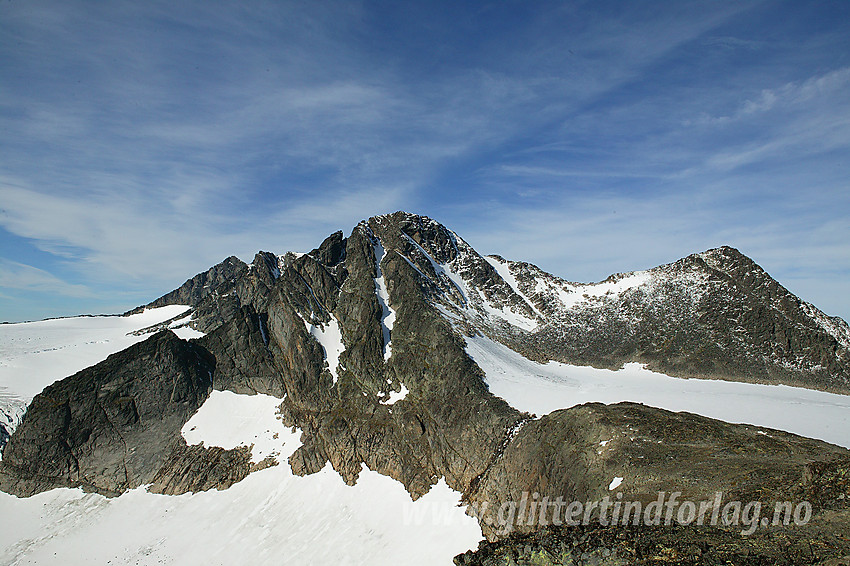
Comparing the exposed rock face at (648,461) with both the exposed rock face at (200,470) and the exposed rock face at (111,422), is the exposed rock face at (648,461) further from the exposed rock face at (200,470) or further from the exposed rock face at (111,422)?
the exposed rock face at (111,422)

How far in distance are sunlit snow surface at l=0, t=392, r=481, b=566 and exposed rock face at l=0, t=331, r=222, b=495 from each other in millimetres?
2146

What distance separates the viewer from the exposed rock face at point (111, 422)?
45.1 meters

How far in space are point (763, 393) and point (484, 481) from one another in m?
31.4

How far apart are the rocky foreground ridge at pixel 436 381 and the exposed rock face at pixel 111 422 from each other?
6.7 inches

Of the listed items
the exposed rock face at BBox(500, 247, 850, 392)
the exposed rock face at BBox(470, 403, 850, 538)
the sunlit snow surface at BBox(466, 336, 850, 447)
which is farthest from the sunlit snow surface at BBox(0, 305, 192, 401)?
the exposed rock face at BBox(500, 247, 850, 392)

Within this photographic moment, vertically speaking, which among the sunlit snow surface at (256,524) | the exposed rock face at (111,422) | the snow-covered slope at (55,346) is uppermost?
the snow-covered slope at (55,346)

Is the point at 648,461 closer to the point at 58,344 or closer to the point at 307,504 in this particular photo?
the point at 307,504

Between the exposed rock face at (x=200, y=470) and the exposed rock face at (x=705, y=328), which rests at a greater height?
the exposed rock face at (x=705, y=328)

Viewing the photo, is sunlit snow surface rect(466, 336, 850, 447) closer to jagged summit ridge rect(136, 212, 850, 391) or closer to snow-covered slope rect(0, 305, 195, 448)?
jagged summit ridge rect(136, 212, 850, 391)

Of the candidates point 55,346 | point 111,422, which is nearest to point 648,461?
point 111,422

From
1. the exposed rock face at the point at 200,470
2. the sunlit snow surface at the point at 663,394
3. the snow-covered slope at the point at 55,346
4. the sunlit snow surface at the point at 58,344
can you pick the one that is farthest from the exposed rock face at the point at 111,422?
the sunlit snow surface at the point at 663,394

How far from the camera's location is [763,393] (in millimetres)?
41969

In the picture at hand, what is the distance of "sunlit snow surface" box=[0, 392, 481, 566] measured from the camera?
105 feet

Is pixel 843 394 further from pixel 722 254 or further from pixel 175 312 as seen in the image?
pixel 175 312
